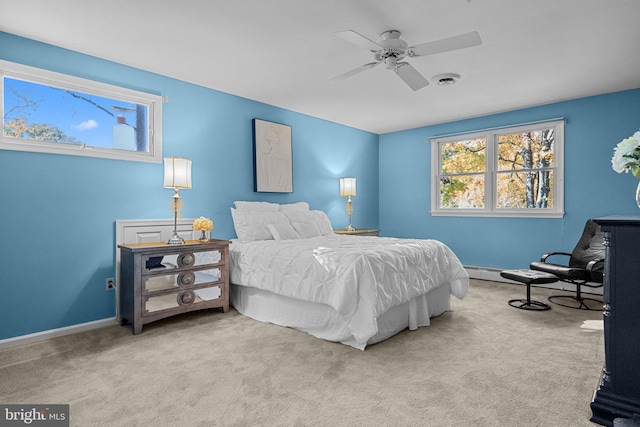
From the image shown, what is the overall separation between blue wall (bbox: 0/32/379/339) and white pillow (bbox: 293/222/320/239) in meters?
0.78

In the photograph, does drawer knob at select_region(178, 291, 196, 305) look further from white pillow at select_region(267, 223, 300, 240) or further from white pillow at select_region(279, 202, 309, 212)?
white pillow at select_region(279, 202, 309, 212)

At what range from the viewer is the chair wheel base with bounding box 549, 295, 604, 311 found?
12.9 ft

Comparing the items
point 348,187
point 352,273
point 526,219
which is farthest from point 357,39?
point 526,219

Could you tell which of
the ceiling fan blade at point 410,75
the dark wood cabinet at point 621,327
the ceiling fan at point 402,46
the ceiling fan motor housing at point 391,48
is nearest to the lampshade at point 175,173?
the ceiling fan at point 402,46

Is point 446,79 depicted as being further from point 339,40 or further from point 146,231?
point 146,231

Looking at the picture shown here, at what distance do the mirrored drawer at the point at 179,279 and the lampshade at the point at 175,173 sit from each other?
2.86 ft

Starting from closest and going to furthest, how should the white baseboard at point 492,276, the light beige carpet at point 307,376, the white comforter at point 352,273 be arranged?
1. the light beige carpet at point 307,376
2. the white comforter at point 352,273
3. the white baseboard at point 492,276

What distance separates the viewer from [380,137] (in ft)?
22.5

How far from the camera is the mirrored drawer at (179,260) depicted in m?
3.22

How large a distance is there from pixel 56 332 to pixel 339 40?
3568mm

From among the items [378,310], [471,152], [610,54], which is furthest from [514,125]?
[378,310]

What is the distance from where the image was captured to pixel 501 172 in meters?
5.44

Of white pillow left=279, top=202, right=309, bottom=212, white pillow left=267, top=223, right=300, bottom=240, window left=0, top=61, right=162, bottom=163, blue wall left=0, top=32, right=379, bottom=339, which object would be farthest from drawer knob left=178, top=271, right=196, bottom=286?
white pillow left=279, top=202, right=309, bottom=212

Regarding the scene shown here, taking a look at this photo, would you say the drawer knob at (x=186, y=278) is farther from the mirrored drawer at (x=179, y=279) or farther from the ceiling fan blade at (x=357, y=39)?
the ceiling fan blade at (x=357, y=39)
